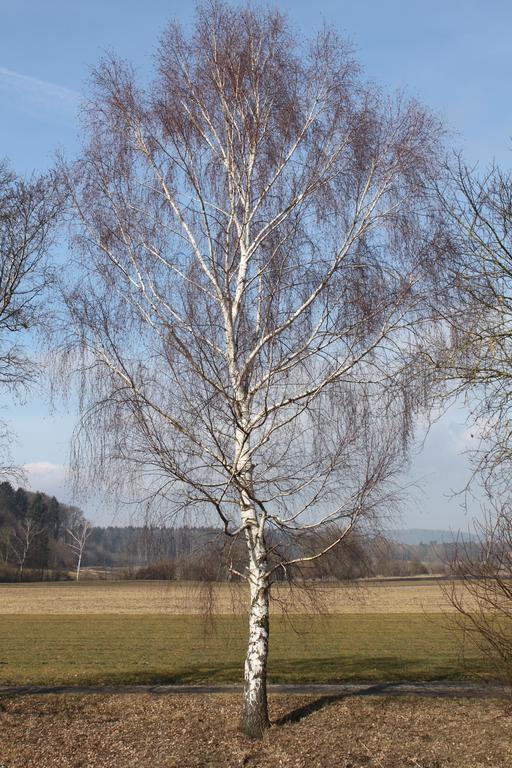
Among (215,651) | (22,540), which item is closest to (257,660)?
(215,651)

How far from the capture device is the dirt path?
13109mm

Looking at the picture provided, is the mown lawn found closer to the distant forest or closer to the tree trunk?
the tree trunk

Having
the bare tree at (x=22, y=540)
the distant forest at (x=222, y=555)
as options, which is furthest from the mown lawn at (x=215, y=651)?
the bare tree at (x=22, y=540)

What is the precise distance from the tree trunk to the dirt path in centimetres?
301

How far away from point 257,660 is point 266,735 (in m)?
0.99

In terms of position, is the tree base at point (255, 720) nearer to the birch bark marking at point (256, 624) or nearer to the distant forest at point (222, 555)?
the birch bark marking at point (256, 624)

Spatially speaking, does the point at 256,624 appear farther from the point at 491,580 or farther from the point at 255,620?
the point at 491,580

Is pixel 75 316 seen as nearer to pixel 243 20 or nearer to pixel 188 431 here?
pixel 188 431

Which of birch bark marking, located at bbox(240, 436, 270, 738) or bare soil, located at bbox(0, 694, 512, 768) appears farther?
birch bark marking, located at bbox(240, 436, 270, 738)

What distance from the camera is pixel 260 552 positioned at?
33.3 ft

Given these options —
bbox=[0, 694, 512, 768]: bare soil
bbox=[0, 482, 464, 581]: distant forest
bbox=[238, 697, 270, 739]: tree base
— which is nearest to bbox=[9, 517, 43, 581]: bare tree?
bbox=[0, 694, 512, 768]: bare soil

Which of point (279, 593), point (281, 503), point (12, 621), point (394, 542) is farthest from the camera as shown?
point (12, 621)

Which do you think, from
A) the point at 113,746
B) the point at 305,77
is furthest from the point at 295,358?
the point at 113,746

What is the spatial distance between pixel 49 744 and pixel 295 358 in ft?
20.1
